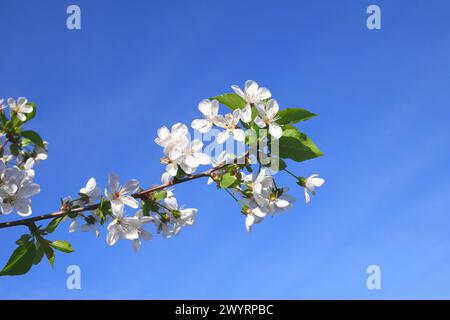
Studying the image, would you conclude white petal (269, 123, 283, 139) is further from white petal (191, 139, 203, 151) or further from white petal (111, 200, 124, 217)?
white petal (111, 200, 124, 217)

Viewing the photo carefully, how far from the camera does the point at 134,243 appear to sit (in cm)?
271

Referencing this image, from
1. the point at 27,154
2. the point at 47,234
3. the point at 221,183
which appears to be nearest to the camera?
the point at 221,183

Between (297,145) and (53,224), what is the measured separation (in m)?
1.56

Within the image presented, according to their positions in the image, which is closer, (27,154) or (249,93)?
(249,93)

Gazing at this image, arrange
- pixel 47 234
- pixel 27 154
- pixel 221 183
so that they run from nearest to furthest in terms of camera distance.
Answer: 1. pixel 221 183
2. pixel 47 234
3. pixel 27 154

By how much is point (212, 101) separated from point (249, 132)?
0.98ft

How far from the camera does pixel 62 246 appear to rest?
108 inches

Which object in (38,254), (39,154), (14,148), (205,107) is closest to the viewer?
(205,107)

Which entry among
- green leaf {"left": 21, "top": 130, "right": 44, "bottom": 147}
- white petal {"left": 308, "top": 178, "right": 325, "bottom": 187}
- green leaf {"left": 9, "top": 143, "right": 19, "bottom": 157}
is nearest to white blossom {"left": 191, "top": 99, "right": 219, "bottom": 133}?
white petal {"left": 308, "top": 178, "right": 325, "bottom": 187}

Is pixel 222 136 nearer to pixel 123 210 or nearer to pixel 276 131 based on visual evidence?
pixel 276 131

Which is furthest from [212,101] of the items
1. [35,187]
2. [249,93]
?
[35,187]

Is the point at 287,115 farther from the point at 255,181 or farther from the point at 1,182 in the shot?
the point at 1,182

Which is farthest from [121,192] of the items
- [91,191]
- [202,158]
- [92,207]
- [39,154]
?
[39,154]

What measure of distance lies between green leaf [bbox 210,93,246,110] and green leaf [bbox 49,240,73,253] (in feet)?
4.17
